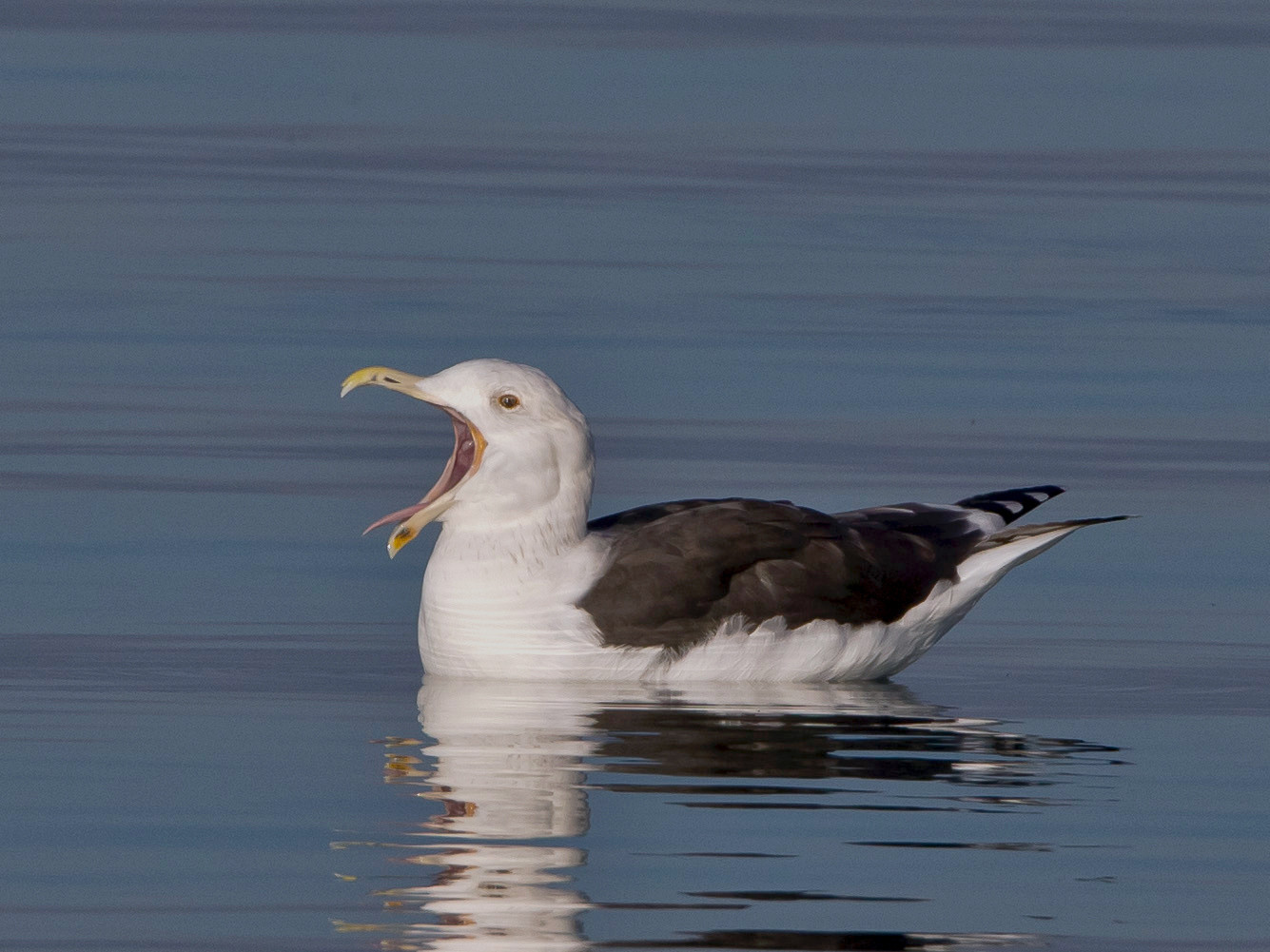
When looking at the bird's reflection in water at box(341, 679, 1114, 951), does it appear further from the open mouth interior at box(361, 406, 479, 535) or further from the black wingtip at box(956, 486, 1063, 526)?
the black wingtip at box(956, 486, 1063, 526)

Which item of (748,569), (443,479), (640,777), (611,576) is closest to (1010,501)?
(748,569)

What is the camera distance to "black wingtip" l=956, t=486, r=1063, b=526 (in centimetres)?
1323

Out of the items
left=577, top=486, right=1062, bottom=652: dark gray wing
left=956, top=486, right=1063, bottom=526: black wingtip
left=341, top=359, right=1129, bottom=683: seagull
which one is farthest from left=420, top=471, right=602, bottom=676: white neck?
left=956, top=486, right=1063, bottom=526: black wingtip

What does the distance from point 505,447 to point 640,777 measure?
255cm

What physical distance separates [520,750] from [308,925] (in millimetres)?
2308

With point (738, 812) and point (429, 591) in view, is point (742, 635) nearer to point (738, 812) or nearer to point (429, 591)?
point (429, 591)

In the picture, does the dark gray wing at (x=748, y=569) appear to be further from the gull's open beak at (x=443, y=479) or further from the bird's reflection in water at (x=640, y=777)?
the gull's open beak at (x=443, y=479)

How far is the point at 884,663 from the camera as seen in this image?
1238 centimetres

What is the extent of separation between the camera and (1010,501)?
1327 centimetres

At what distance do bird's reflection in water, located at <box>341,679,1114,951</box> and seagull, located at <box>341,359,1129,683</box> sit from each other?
5.6 inches

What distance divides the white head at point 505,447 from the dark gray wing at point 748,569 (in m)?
0.32

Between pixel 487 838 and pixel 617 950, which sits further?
pixel 487 838

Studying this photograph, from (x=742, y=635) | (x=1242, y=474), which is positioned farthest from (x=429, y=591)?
(x=1242, y=474)

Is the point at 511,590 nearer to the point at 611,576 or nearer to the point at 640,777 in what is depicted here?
the point at 611,576
